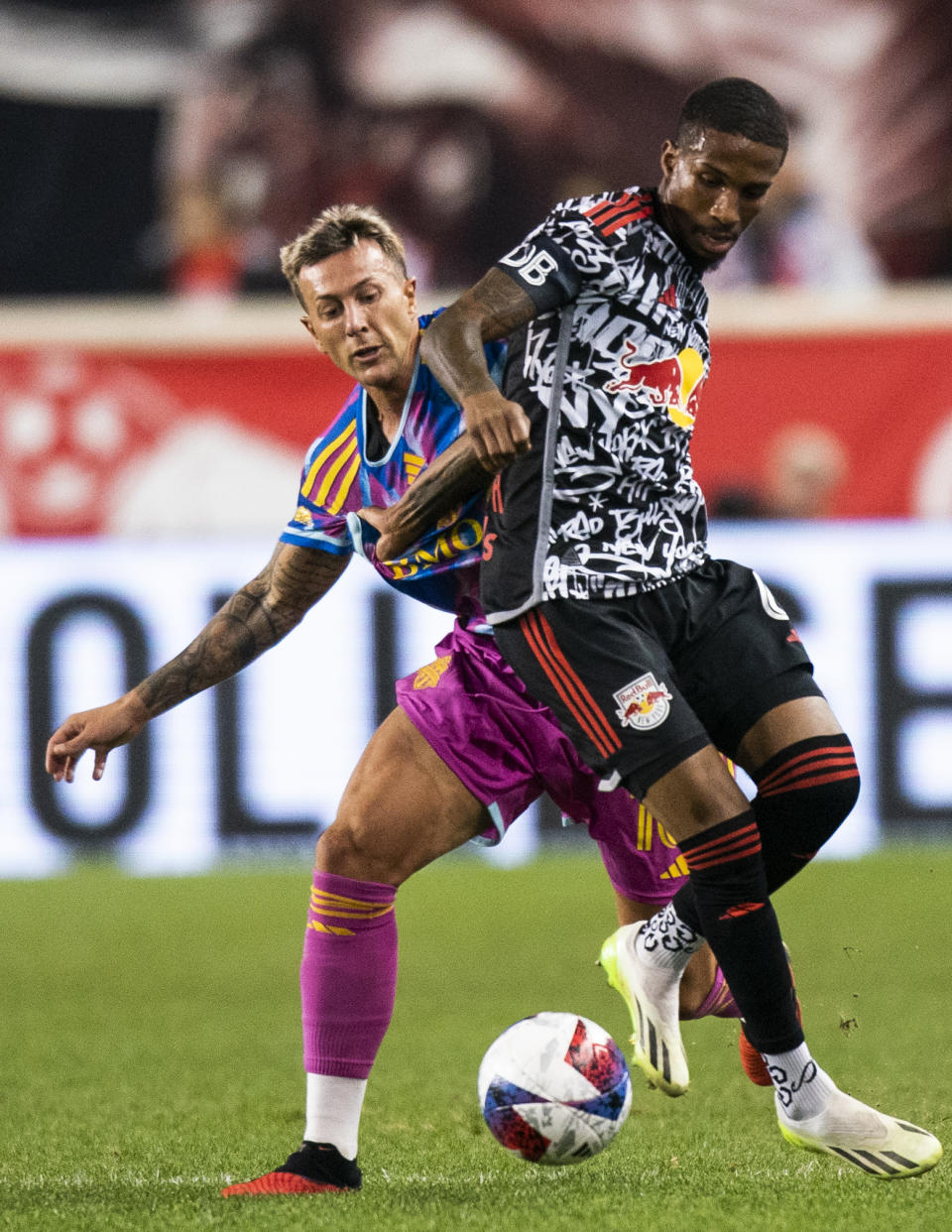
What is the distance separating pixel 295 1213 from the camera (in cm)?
359

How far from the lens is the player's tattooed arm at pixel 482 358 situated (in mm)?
3422

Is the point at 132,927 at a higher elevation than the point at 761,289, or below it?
below

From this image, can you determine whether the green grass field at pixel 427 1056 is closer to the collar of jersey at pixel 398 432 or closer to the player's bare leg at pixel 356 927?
the player's bare leg at pixel 356 927

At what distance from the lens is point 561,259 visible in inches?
144

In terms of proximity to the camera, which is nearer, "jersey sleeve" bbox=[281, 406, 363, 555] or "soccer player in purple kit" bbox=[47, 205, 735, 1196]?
"soccer player in purple kit" bbox=[47, 205, 735, 1196]

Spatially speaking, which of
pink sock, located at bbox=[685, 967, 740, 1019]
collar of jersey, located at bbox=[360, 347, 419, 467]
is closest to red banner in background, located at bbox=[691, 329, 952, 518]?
pink sock, located at bbox=[685, 967, 740, 1019]

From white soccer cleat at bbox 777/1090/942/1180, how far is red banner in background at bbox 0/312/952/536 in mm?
7083

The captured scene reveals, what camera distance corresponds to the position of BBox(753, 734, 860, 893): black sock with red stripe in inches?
148

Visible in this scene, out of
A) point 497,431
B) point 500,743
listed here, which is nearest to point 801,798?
point 500,743

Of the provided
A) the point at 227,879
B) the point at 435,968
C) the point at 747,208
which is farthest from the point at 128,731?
the point at 227,879

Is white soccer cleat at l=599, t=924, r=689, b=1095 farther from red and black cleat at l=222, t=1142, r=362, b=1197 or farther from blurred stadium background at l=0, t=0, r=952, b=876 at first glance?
blurred stadium background at l=0, t=0, r=952, b=876

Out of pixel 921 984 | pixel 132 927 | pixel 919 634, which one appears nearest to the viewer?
pixel 921 984

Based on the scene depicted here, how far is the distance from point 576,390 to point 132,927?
5.19 metres

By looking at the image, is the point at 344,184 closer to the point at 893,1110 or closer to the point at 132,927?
the point at 132,927
